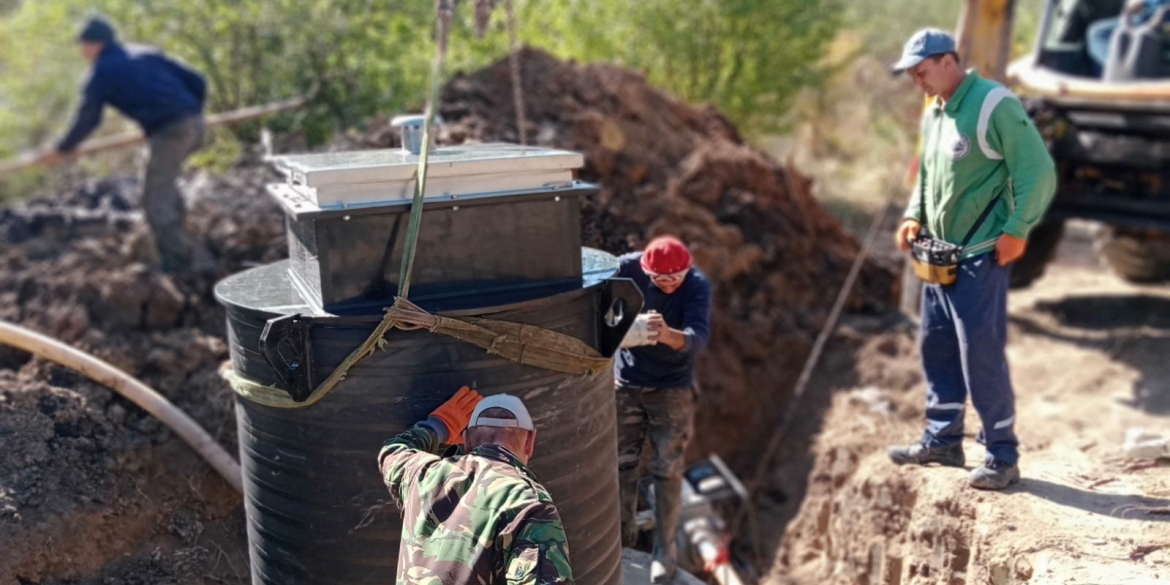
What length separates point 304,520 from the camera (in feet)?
9.54

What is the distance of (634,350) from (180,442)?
2.13m

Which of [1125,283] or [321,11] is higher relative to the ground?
[321,11]

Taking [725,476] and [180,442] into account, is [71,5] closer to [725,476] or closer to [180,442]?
[180,442]

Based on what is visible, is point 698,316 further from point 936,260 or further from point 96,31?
point 96,31

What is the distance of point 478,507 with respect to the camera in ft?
7.73

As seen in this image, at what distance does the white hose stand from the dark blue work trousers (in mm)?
3087

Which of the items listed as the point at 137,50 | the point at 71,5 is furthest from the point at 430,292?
the point at 71,5

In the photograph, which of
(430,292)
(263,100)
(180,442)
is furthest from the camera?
(263,100)

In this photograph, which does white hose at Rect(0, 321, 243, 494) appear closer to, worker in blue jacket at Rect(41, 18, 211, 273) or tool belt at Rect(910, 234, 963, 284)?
worker in blue jacket at Rect(41, 18, 211, 273)

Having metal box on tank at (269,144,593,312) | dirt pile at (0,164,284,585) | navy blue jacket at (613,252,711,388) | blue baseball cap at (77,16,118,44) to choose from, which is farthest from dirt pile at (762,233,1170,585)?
blue baseball cap at (77,16,118,44)

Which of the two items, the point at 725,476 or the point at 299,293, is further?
the point at 725,476

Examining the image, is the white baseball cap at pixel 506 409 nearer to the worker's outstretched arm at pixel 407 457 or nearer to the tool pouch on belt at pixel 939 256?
the worker's outstretched arm at pixel 407 457

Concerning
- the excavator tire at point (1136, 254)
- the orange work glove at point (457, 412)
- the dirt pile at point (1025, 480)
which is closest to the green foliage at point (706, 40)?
the excavator tire at point (1136, 254)

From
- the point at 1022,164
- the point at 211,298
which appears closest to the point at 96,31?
the point at 211,298
